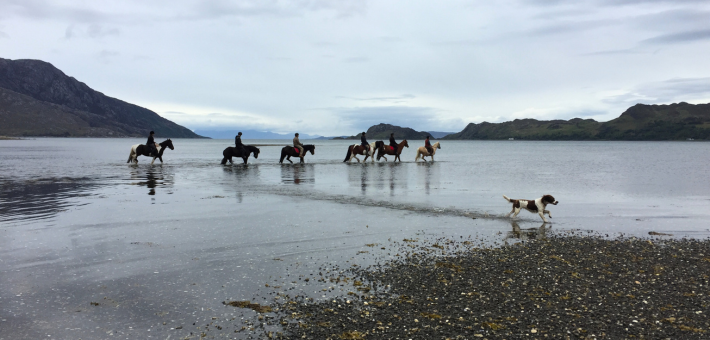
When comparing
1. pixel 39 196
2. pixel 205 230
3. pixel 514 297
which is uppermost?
pixel 39 196

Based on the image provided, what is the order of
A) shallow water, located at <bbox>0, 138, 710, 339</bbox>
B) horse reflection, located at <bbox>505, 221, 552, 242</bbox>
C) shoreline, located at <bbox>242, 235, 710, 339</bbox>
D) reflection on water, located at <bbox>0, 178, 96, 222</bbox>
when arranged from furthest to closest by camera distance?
reflection on water, located at <bbox>0, 178, 96, 222</bbox> → horse reflection, located at <bbox>505, 221, 552, 242</bbox> → shallow water, located at <bbox>0, 138, 710, 339</bbox> → shoreline, located at <bbox>242, 235, 710, 339</bbox>

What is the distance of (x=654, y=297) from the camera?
657cm

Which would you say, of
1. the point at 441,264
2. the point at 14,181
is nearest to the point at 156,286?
the point at 441,264

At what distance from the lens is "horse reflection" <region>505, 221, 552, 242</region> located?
10.8 m

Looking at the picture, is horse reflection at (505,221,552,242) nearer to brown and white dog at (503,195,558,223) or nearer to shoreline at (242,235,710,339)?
brown and white dog at (503,195,558,223)

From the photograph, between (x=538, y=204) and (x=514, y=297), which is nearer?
(x=514, y=297)

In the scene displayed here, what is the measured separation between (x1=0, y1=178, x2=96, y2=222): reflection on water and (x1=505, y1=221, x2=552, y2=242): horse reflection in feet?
45.0

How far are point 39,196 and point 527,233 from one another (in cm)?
1870

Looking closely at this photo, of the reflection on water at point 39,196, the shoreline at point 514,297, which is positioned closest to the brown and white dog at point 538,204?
the shoreline at point 514,297

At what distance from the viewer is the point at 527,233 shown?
37.2 ft

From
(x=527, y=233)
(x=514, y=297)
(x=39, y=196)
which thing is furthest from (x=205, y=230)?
(x=39, y=196)

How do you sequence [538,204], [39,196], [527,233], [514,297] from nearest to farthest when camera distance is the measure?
[514,297], [527,233], [538,204], [39,196]

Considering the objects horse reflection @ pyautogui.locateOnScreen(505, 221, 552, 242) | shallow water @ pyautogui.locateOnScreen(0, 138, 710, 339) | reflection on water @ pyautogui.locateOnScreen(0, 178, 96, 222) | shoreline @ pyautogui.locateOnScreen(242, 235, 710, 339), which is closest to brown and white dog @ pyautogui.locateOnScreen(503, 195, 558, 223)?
shallow water @ pyautogui.locateOnScreen(0, 138, 710, 339)

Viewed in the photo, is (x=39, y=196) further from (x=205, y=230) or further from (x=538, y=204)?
(x=538, y=204)
